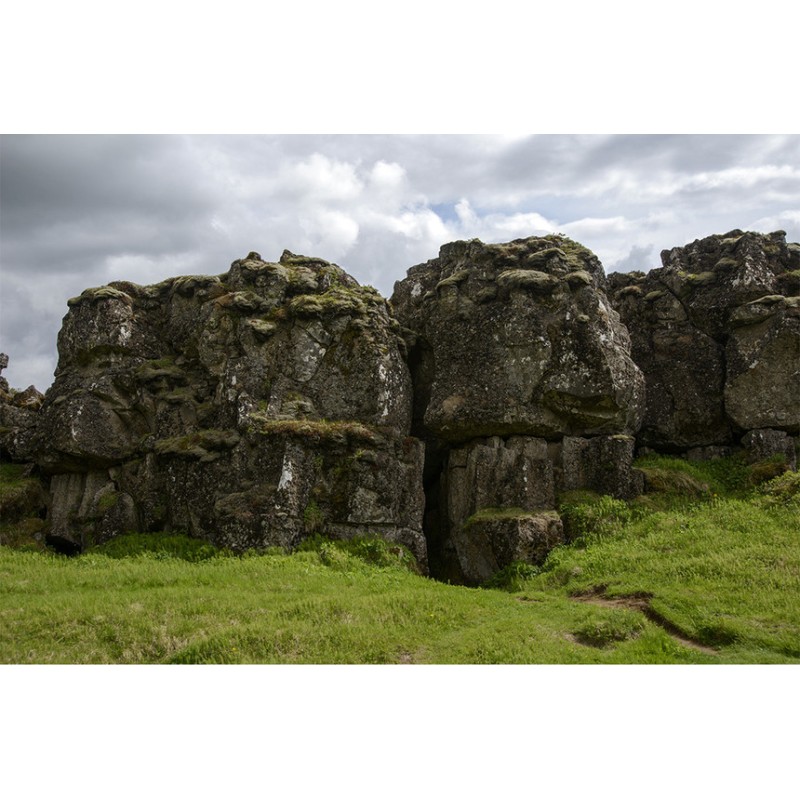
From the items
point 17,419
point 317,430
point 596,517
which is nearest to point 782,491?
point 596,517

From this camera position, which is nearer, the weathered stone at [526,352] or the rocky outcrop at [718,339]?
the weathered stone at [526,352]

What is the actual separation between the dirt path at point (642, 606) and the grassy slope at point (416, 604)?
0.73 feet

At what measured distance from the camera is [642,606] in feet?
69.4

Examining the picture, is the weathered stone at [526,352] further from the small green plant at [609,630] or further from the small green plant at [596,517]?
the small green plant at [609,630]

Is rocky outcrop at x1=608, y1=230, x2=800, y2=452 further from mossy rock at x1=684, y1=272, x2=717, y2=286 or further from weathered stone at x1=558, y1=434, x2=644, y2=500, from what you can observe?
weathered stone at x1=558, y1=434, x2=644, y2=500

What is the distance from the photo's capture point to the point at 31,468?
36.1 metres

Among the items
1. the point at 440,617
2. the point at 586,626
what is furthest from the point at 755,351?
the point at 440,617

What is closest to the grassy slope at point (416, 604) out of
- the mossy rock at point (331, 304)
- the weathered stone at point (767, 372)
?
the weathered stone at point (767, 372)

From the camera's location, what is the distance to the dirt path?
1831cm

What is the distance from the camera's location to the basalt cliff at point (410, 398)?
95.1ft

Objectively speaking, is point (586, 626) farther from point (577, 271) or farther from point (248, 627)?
point (577, 271)

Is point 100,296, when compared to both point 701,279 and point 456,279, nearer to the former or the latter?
point 456,279

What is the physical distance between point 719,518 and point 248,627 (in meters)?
19.8

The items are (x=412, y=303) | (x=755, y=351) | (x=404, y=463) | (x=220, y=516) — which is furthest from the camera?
(x=412, y=303)
